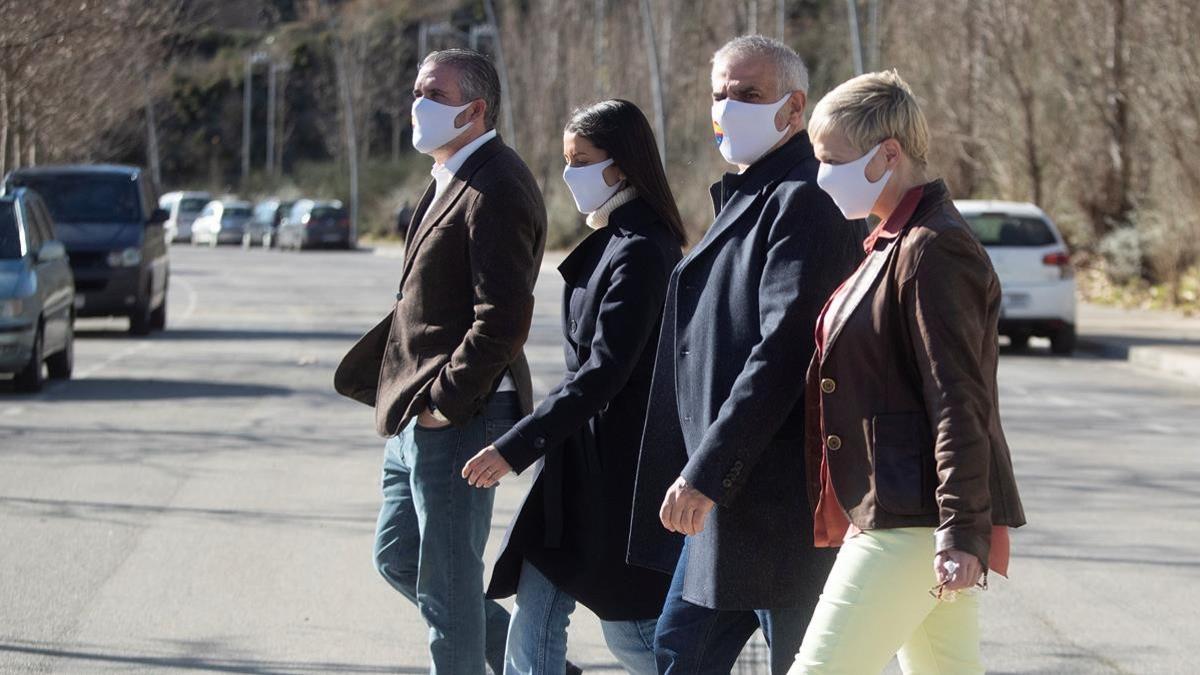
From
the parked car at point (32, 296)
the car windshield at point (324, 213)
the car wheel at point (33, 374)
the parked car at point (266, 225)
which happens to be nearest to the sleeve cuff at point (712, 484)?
the parked car at point (32, 296)

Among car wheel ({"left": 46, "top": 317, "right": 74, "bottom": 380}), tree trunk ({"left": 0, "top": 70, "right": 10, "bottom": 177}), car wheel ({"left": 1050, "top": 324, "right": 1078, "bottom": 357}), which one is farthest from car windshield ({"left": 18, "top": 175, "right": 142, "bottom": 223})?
car wheel ({"left": 1050, "top": 324, "right": 1078, "bottom": 357})

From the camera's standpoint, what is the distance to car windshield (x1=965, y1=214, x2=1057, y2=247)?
2020 cm

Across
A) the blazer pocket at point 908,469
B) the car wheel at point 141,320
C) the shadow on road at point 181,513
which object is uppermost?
the blazer pocket at point 908,469

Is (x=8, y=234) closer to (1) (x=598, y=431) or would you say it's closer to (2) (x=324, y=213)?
(1) (x=598, y=431)

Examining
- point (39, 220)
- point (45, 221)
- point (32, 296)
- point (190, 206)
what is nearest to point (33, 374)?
point (32, 296)

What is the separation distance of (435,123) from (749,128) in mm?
1000

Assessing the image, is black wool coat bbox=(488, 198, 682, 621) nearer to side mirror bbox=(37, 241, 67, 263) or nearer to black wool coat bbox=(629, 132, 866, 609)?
black wool coat bbox=(629, 132, 866, 609)

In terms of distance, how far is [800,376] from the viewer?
3701 millimetres

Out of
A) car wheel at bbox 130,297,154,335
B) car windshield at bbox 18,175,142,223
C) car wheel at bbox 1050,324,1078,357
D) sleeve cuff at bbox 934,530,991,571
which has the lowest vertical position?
car wheel at bbox 1050,324,1078,357

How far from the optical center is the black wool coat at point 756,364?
3707 mm

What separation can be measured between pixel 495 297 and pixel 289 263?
42.7m

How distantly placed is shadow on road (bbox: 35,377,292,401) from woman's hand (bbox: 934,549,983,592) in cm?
1175

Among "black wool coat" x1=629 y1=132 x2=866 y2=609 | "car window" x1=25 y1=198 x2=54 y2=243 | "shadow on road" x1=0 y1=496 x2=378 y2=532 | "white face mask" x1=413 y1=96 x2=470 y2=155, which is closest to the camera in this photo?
"black wool coat" x1=629 y1=132 x2=866 y2=609

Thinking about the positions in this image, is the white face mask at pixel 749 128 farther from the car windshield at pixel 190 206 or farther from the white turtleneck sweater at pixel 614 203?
the car windshield at pixel 190 206
